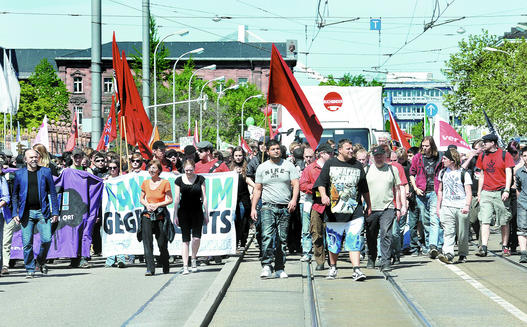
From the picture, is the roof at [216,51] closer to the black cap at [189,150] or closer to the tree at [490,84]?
the tree at [490,84]

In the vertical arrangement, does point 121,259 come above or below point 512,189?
below

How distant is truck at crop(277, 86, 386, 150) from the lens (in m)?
23.3

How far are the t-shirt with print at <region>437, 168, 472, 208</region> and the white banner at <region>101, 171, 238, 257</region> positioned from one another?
3256mm

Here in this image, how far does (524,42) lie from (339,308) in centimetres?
4203

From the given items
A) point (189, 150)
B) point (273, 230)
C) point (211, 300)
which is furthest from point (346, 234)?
point (211, 300)

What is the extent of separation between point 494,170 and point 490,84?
116 feet

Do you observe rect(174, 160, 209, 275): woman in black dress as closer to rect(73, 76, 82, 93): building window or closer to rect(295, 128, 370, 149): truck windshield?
rect(295, 128, 370, 149): truck windshield

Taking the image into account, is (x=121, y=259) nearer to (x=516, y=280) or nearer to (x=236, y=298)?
(x=236, y=298)

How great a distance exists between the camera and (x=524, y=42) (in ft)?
163

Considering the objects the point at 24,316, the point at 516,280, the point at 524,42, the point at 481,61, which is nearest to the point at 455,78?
the point at 481,61

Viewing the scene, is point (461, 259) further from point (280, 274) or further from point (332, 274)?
point (280, 274)

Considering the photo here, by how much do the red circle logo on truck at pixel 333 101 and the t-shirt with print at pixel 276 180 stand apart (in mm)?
11042

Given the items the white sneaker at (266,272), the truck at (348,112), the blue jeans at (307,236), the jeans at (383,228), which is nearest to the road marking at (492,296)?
the jeans at (383,228)

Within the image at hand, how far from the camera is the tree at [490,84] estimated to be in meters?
49.4
